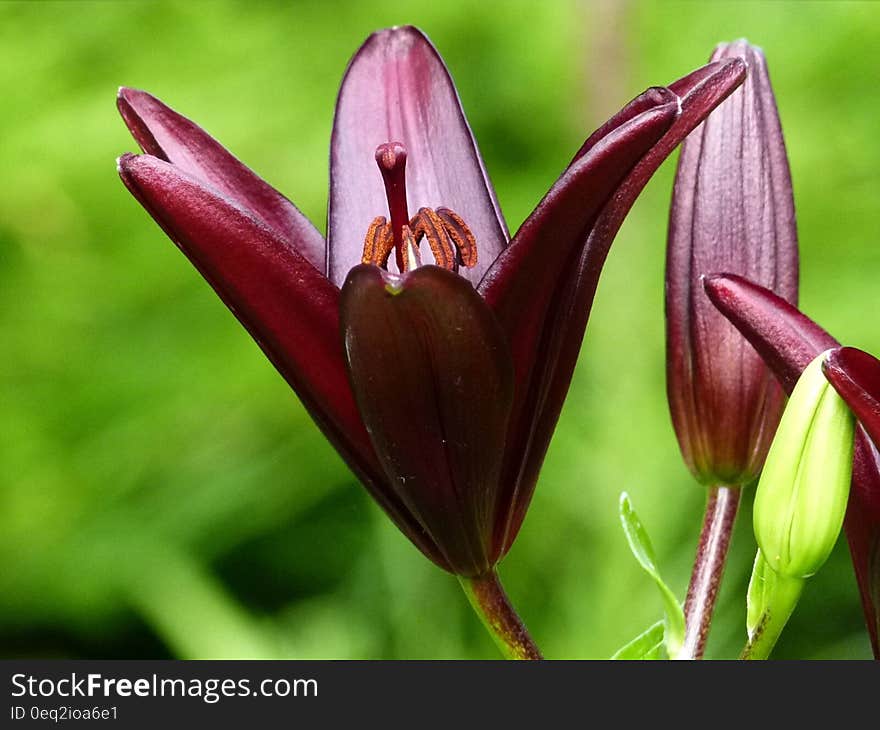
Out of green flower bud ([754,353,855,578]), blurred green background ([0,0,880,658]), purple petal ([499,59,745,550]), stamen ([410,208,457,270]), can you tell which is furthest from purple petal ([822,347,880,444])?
blurred green background ([0,0,880,658])

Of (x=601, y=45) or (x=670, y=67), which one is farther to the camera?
(x=670, y=67)

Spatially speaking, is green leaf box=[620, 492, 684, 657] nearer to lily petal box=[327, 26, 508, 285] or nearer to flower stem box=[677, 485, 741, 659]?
flower stem box=[677, 485, 741, 659]

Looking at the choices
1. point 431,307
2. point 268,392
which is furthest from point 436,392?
point 268,392

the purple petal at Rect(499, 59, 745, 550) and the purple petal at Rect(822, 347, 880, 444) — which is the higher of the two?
the purple petal at Rect(499, 59, 745, 550)

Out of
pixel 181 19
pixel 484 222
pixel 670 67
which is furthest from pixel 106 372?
pixel 484 222

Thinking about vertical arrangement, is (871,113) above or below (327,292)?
above

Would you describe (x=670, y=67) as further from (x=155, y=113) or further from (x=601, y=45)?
(x=155, y=113)

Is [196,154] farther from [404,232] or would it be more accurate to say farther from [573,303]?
[573,303]
